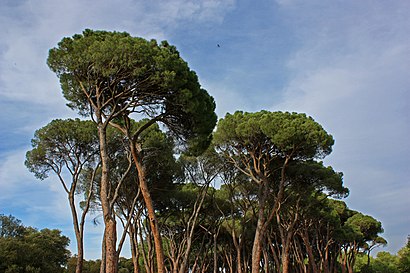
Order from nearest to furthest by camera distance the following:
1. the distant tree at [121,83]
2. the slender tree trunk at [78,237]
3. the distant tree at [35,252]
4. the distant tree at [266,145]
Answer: the distant tree at [121,83]
the slender tree trunk at [78,237]
the distant tree at [266,145]
the distant tree at [35,252]

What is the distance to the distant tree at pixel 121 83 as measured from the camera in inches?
433

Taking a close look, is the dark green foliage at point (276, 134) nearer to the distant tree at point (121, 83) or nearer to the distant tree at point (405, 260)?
the distant tree at point (121, 83)

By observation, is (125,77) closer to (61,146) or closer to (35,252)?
(61,146)

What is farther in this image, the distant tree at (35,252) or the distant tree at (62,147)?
the distant tree at (35,252)

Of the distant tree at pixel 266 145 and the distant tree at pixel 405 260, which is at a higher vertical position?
the distant tree at pixel 266 145

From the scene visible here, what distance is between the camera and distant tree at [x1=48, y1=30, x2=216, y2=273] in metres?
11.0

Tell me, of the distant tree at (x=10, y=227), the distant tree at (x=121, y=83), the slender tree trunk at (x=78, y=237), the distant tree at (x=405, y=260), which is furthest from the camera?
the distant tree at (x=405, y=260)

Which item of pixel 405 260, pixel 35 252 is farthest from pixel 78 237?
pixel 405 260

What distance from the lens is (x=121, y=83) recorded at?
1209cm

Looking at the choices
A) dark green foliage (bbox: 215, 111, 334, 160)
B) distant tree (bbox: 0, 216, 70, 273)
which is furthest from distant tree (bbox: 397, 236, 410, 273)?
distant tree (bbox: 0, 216, 70, 273)

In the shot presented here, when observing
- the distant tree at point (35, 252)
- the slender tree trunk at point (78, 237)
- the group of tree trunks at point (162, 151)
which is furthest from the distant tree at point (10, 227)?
the slender tree trunk at point (78, 237)

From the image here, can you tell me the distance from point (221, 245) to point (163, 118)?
21568 mm

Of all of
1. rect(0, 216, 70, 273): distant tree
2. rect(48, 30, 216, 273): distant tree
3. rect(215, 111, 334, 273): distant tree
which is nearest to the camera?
rect(48, 30, 216, 273): distant tree

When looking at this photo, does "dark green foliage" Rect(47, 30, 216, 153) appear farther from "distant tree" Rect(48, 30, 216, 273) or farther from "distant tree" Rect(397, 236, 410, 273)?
"distant tree" Rect(397, 236, 410, 273)
